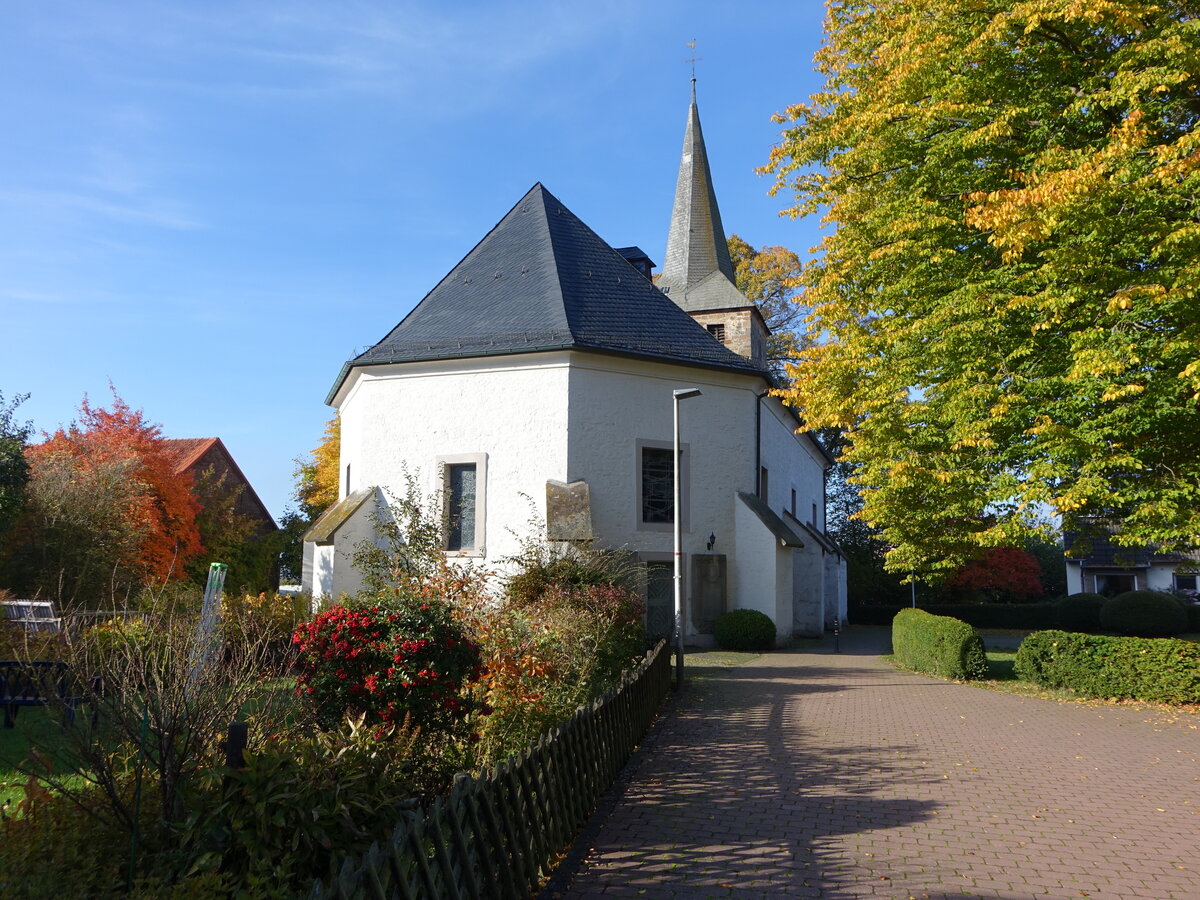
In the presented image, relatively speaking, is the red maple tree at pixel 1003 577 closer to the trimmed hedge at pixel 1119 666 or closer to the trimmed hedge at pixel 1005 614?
the trimmed hedge at pixel 1005 614

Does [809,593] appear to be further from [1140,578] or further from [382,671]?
[1140,578]

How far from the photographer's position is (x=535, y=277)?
23.1 metres

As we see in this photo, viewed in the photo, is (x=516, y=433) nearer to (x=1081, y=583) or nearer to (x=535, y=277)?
(x=535, y=277)

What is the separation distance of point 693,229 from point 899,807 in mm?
25167

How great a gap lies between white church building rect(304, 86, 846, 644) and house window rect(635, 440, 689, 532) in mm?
39

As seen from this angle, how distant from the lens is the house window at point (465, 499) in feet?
68.3

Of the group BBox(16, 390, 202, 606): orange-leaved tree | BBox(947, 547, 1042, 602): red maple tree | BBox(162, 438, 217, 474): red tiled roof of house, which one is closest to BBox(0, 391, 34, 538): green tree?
BBox(16, 390, 202, 606): orange-leaved tree

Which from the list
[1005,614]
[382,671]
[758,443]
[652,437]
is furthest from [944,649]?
[1005,614]

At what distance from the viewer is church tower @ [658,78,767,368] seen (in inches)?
1075

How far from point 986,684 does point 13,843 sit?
15406 millimetres

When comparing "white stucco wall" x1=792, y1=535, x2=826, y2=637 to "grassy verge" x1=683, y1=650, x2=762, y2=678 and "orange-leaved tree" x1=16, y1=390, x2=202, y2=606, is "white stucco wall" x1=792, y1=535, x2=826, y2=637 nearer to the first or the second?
"grassy verge" x1=683, y1=650, x2=762, y2=678

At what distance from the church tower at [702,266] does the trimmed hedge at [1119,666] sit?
1386 cm

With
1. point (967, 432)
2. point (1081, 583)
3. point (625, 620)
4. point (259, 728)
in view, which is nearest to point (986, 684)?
point (967, 432)

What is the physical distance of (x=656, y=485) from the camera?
70.9ft
